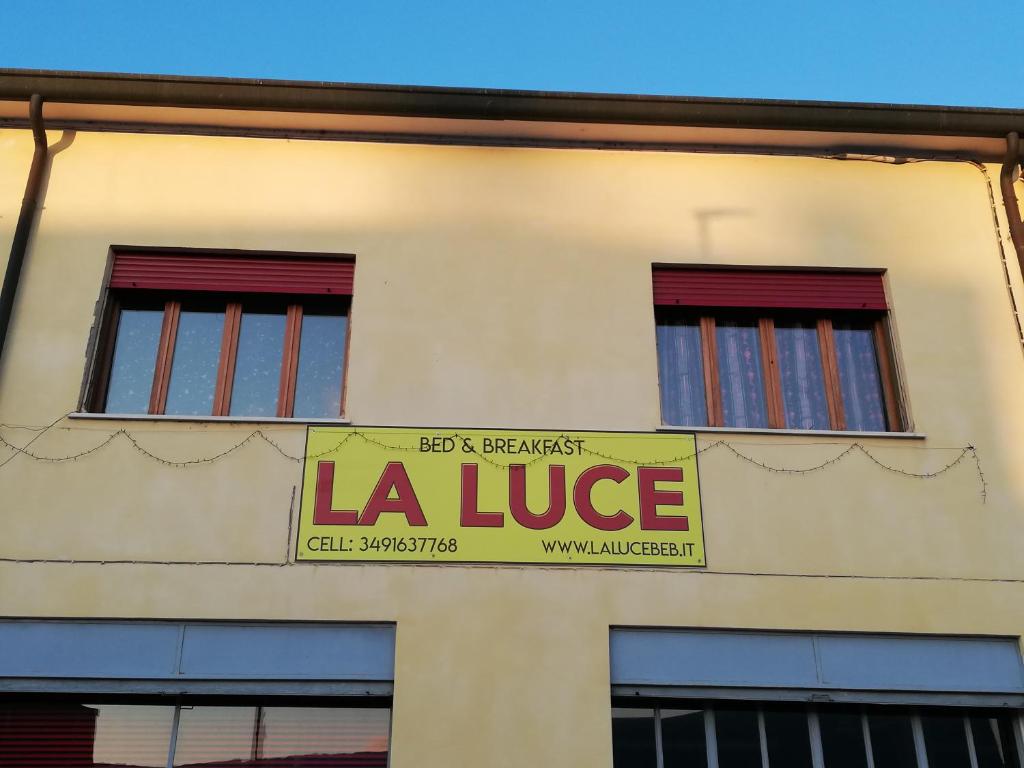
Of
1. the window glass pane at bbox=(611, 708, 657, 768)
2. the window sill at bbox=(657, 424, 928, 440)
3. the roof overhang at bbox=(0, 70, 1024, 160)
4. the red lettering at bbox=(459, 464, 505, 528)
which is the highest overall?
the roof overhang at bbox=(0, 70, 1024, 160)

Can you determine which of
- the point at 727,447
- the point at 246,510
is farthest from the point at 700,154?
the point at 246,510

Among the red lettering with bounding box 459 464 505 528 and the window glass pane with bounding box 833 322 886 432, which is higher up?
the window glass pane with bounding box 833 322 886 432

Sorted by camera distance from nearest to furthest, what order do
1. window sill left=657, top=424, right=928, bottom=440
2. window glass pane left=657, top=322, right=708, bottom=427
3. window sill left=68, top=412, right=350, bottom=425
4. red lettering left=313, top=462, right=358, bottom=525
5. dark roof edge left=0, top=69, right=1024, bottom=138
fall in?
red lettering left=313, top=462, right=358, bottom=525, window sill left=68, top=412, right=350, bottom=425, window sill left=657, top=424, right=928, bottom=440, window glass pane left=657, top=322, right=708, bottom=427, dark roof edge left=0, top=69, right=1024, bottom=138

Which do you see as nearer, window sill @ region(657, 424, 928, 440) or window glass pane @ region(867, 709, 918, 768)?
window glass pane @ region(867, 709, 918, 768)

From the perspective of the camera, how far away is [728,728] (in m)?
6.97

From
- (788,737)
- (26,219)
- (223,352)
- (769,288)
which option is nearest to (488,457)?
(223,352)

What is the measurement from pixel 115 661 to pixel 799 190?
645 centimetres

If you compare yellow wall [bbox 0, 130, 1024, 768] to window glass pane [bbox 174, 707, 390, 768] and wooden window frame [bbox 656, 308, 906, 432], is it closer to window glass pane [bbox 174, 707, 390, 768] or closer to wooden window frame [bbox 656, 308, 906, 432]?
wooden window frame [bbox 656, 308, 906, 432]

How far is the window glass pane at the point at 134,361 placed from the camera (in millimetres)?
7691

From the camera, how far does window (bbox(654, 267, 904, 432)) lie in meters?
7.90

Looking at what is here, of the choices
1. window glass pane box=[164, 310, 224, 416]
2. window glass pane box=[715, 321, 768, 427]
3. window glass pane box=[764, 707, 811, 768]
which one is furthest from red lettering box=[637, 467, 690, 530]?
window glass pane box=[164, 310, 224, 416]

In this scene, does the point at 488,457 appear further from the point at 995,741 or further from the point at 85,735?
the point at 995,741

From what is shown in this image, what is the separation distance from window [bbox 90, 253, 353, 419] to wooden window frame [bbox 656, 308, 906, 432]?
8.96 ft

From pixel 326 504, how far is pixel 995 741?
5.05 metres
